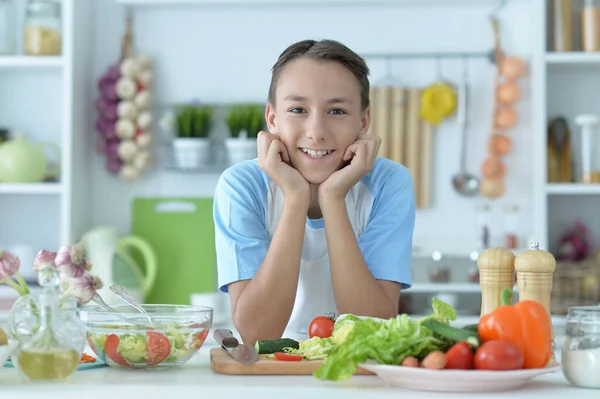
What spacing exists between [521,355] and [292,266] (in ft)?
2.15

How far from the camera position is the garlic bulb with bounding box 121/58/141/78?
3311 millimetres

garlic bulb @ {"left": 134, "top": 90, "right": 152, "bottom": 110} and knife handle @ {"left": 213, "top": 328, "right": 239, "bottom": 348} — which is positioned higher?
garlic bulb @ {"left": 134, "top": 90, "right": 152, "bottom": 110}

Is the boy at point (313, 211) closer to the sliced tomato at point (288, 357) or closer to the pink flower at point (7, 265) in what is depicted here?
the sliced tomato at point (288, 357)

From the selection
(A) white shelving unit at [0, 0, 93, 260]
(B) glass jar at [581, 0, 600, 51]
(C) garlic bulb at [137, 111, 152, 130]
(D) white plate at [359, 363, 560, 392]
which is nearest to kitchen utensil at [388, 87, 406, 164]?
(B) glass jar at [581, 0, 600, 51]

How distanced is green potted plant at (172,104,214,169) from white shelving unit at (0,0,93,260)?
1.22ft

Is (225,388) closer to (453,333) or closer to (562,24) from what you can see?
(453,333)

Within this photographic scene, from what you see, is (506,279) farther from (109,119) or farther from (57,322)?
(109,119)

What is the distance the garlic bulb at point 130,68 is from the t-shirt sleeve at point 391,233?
178cm

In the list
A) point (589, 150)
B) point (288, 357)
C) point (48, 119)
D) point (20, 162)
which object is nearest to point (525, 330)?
point (288, 357)

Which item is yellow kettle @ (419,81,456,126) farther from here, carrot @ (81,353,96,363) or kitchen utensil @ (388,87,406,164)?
carrot @ (81,353,96,363)

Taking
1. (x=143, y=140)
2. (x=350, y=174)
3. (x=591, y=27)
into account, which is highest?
(x=591, y=27)

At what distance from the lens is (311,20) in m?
3.39

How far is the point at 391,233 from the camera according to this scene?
5.55ft

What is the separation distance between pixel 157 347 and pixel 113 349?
0.19 ft
